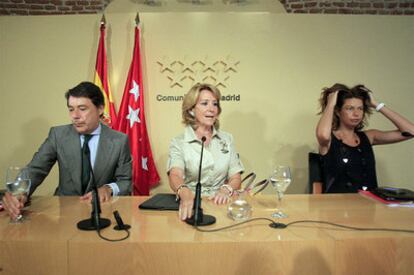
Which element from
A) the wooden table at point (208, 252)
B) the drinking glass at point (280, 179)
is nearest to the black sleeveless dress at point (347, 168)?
the drinking glass at point (280, 179)

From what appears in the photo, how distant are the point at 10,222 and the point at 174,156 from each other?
3.62ft

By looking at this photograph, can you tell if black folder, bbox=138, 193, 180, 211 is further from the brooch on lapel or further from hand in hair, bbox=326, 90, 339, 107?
hand in hair, bbox=326, 90, 339, 107

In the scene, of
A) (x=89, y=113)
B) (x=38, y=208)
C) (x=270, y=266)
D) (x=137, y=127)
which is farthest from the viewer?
(x=137, y=127)

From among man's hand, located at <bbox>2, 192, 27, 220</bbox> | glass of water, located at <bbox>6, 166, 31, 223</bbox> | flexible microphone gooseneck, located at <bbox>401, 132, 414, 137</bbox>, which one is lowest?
man's hand, located at <bbox>2, 192, 27, 220</bbox>

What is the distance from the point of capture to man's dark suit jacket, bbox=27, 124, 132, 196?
2.24m

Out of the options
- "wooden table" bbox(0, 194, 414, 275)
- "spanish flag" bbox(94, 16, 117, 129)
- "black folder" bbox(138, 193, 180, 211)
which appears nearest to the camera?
"wooden table" bbox(0, 194, 414, 275)

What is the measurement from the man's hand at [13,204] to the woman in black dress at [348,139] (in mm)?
2040

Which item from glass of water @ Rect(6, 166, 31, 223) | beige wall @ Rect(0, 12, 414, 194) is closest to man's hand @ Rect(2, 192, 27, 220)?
glass of water @ Rect(6, 166, 31, 223)

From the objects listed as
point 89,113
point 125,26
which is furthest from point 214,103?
point 125,26

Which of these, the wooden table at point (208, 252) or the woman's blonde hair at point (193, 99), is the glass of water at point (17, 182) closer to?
the wooden table at point (208, 252)

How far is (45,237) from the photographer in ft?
4.03

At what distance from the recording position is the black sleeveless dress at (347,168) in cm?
251

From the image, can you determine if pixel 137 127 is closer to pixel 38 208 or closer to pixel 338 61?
pixel 38 208

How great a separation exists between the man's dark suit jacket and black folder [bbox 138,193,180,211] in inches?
19.0
